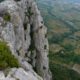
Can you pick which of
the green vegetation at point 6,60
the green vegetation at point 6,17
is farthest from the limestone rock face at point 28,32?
the green vegetation at point 6,60

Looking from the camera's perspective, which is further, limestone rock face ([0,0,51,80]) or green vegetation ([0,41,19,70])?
limestone rock face ([0,0,51,80])

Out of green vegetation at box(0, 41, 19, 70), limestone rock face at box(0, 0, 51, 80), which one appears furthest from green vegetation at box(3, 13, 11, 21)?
green vegetation at box(0, 41, 19, 70)

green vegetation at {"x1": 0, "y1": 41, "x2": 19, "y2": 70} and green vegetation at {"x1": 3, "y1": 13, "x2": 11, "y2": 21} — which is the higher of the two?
green vegetation at {"x1": 0, "y1": 41, "x2": 19, "y2": 70}

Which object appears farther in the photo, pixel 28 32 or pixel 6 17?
pixel 28 32

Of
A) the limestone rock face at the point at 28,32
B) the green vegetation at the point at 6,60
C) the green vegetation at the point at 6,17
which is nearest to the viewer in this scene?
the green vegetation at the point at 6,60

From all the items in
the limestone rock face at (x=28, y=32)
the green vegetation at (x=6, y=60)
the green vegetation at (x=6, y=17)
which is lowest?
the limestone rock face at (x=28, y=32)

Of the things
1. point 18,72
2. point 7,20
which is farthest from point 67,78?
point 18,72

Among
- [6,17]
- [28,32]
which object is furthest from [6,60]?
[28,32]

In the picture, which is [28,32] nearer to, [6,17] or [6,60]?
[6,17]

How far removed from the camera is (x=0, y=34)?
2655cm

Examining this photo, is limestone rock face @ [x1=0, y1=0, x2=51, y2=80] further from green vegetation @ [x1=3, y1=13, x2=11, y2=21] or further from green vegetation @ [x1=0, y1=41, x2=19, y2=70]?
Result: green vegetation @ [x1=0, y1=41, x2=19, y2=70]

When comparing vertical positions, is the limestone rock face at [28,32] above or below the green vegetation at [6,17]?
below

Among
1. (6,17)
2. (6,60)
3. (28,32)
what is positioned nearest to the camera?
(6,60)

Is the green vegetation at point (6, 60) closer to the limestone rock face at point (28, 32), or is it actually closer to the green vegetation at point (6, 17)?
the green vegetation at point (6, 17)
